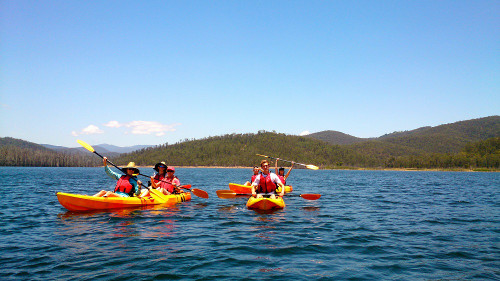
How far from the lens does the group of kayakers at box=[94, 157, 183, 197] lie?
14146mm

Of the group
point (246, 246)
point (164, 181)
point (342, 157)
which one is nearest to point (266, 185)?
point (164, 181)

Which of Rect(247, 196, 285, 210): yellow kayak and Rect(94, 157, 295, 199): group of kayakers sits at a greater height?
Rect(94, 157, 295, 199): group of kayakers

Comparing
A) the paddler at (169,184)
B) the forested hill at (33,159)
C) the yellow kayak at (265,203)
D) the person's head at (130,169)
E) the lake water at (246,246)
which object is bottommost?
the lake water at (246,246)

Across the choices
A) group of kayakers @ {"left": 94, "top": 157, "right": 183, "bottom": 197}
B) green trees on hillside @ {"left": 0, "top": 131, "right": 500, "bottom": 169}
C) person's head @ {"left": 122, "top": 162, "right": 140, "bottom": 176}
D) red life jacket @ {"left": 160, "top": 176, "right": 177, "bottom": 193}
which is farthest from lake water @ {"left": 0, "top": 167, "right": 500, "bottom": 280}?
green trees on hillside @ {"left": 0, "top": 131, "right": 500, "bottom": 169}

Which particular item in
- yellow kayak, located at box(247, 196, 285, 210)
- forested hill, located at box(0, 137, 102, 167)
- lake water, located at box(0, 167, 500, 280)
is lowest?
lake water, located at box(0, 167, 500, 280)

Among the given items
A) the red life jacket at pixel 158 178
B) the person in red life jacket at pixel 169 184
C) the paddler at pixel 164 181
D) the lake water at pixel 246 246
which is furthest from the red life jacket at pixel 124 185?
the red life jacket at pixel 158 178

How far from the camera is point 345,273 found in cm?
625

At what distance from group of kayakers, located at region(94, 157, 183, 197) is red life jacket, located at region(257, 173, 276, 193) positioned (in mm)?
5131

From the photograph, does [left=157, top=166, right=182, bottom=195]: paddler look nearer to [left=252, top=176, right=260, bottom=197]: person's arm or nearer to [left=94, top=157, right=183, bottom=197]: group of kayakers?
[left=94, top=157, right=183, bottom=197]: group of kayakers

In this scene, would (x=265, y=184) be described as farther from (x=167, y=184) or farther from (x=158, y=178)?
(x=158, y=178)

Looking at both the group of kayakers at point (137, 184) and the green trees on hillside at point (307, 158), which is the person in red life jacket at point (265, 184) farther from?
the green trees on hillside at point (307, 158)

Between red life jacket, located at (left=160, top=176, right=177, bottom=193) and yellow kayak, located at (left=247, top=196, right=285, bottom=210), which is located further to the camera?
red life jacket, located at (left=160, top=176, right=177, bottom=193)

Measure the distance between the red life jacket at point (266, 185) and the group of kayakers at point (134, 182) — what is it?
5131 millimetres

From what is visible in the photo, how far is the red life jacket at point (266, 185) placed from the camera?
14180mm
